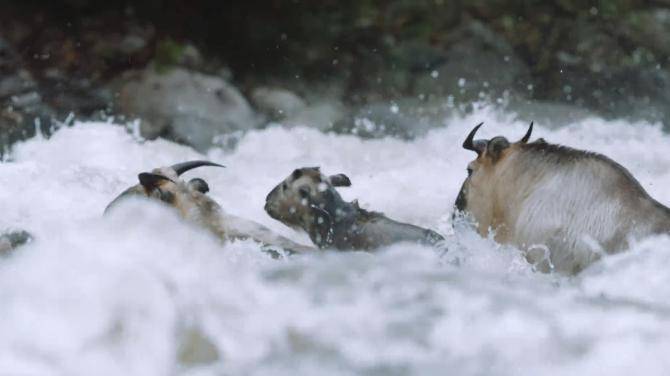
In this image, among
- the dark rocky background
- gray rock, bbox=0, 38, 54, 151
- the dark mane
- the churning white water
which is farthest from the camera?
the dark rocky background

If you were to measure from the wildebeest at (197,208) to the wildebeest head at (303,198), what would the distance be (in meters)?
0.23

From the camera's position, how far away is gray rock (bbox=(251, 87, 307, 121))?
8.96 m

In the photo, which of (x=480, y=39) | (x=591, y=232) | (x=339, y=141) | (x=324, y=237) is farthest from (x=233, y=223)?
(x=480, y=39)

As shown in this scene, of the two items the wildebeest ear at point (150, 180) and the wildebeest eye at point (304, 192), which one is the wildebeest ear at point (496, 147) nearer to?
the wildebeest eye at point (304, 192)

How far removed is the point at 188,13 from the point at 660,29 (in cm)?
364

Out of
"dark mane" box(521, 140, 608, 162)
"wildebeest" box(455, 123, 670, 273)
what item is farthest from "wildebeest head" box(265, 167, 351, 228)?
"dark mane" box(521, 140, 608, 162)

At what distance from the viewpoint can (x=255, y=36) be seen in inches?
357

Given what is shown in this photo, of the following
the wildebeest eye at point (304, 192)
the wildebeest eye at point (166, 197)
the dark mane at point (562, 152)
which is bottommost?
the wildebeest eye at point (166, 197)

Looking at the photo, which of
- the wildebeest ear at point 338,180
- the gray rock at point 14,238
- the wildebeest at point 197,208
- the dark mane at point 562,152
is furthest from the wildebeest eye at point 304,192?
the gray rock at point 14,238

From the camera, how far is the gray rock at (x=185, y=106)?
28.6 ft

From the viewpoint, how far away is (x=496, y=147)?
5875 mm

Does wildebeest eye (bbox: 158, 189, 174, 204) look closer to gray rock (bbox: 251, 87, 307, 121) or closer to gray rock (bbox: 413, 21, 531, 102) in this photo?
gray rock (bbox: 251, 87, 307, 121)

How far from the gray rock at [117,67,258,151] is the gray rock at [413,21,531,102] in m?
1.64

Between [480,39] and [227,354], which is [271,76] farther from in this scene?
[227,354]
